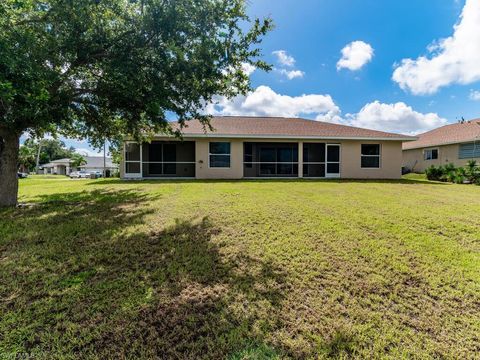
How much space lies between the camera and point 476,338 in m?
2.66

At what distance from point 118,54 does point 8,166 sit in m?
4.60

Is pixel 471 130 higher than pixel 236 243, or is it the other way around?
pixel 471 130

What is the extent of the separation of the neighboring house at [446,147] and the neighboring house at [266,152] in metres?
6.90

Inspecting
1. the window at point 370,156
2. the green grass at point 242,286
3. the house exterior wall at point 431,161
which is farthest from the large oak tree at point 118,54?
the house exterior wall at point 431,161

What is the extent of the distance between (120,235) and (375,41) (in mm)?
17152

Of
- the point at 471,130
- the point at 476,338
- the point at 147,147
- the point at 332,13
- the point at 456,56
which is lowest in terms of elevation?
the point at 476,338

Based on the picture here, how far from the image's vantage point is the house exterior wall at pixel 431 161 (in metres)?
20.5

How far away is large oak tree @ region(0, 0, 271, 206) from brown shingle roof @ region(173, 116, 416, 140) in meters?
7.29

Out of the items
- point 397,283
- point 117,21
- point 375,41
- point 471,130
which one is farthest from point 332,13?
point 471,130

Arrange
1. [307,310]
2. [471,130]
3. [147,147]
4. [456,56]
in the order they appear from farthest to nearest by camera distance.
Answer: [471,130] < [147,147] < [456,56] < [307,310]

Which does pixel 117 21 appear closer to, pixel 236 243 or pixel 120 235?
pixel 120 235

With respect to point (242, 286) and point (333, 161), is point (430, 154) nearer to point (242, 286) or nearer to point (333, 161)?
point (333, 161)

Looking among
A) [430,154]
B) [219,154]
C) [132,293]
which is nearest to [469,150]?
[430,154]

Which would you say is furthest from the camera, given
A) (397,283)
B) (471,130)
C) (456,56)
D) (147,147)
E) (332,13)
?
(471,130)
